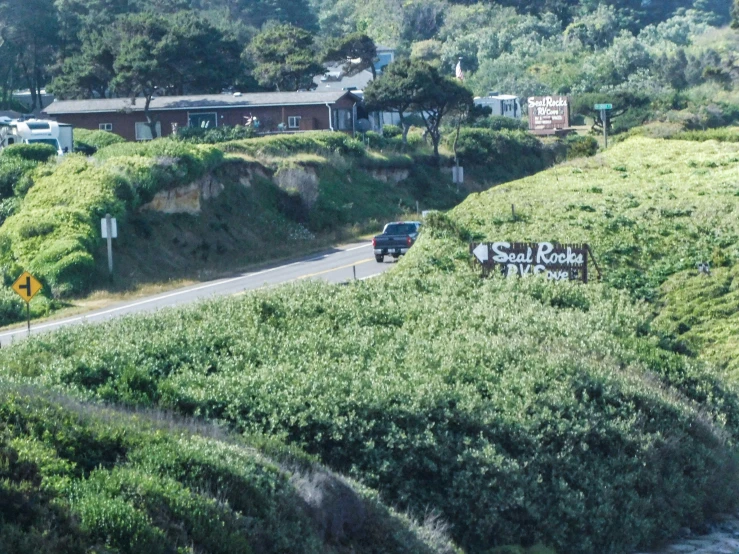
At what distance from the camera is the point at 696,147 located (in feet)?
184

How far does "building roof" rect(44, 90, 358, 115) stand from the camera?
218 ft

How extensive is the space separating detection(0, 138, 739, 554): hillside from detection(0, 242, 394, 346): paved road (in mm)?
10864

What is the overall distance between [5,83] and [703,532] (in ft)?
251

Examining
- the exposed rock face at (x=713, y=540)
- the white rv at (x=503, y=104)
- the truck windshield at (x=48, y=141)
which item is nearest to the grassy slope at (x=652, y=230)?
the exposed rock face at (x=713, y=540)

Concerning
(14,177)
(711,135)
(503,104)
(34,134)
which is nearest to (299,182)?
(34,134)

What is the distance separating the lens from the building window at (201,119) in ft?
218

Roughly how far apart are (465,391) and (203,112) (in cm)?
5439

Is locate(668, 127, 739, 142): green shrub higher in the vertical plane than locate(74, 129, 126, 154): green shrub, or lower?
lower

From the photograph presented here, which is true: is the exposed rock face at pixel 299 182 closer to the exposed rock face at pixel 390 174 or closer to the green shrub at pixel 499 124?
the exposed rock face at pixel 390 174

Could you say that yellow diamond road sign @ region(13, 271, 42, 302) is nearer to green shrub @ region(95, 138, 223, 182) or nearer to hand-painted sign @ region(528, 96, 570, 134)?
green shrub @ region(95, 138, 223, 182)

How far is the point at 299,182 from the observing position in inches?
2181

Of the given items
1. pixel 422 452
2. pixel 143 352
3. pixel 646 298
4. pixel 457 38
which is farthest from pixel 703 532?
pixel 457 38

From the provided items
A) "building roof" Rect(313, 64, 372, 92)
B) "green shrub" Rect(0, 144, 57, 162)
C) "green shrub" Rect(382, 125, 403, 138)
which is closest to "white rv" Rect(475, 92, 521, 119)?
"building roof" Rect(313, 64, 372, 92)

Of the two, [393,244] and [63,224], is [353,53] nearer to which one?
[393,244]
